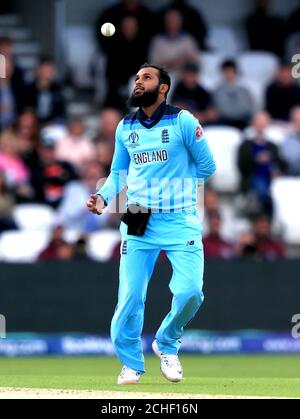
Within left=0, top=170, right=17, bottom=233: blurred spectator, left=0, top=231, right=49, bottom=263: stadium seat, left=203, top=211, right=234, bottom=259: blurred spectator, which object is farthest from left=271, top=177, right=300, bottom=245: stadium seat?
left=0, top=170, right=17, bottom=233: blurred spectator

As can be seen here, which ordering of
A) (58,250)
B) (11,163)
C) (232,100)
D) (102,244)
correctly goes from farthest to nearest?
(232,100), (11,163), (102,244), (58,250)

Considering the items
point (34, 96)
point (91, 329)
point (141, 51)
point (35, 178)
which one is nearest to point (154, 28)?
point (141, 51)

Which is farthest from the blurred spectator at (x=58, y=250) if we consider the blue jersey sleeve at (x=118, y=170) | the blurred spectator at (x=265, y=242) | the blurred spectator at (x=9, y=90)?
the blue jersey sleeve at (x=118, y=170)

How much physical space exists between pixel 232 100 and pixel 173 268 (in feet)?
27.2

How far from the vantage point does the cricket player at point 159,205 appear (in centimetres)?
1066

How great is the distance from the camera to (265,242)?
56.5 ft

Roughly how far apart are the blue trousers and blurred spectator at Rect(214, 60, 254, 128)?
8.08 metres

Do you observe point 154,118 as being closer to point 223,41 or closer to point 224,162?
point 224,162

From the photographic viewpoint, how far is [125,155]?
36.0 feet

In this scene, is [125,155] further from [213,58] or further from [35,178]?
[213,58]

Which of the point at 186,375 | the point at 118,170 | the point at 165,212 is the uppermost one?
the point at 118,170

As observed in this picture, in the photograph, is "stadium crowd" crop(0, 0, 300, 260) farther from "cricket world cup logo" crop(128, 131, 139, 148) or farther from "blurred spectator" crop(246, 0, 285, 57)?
"cricket world cup logo" crop(128, 131, 139, 148)

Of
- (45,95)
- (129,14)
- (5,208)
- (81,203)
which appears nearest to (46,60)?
(45,95)

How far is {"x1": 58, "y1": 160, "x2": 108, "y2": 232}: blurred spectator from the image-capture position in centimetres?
1720
